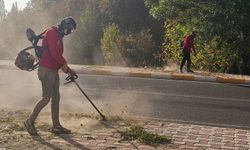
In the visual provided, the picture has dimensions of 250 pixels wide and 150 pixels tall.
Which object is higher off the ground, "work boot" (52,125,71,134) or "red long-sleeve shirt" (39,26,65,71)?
"red long-sleeve shirt" (39,26,65,71)

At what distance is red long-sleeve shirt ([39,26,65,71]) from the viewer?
24.2 ft

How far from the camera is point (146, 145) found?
22.8ft

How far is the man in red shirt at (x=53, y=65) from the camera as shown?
7.40m

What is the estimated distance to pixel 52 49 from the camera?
734cm

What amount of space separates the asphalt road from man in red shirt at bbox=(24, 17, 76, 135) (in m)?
1.92

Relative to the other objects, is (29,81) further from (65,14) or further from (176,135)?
(65,14)

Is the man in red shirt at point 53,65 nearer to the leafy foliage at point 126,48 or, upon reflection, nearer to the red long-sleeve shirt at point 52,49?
the red long-sleeve shirt at point 52,49

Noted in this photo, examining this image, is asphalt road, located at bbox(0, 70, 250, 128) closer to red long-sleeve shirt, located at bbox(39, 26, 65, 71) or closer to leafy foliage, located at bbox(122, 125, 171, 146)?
leafy foliage, located at bbox(122, 125, 171, 146)

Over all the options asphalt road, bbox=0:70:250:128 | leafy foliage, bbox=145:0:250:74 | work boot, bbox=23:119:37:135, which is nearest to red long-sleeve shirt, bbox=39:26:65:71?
Result: work boot, bbox=23:119:37:135

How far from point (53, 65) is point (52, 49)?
39 cm

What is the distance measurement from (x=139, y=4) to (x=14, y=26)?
1562 centimetres

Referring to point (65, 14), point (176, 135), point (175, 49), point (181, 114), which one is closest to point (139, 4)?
point (65, 14)

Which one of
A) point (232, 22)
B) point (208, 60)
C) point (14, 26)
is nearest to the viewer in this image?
point (232, 22)

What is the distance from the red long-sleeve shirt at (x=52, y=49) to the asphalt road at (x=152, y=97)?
86.5 inches
